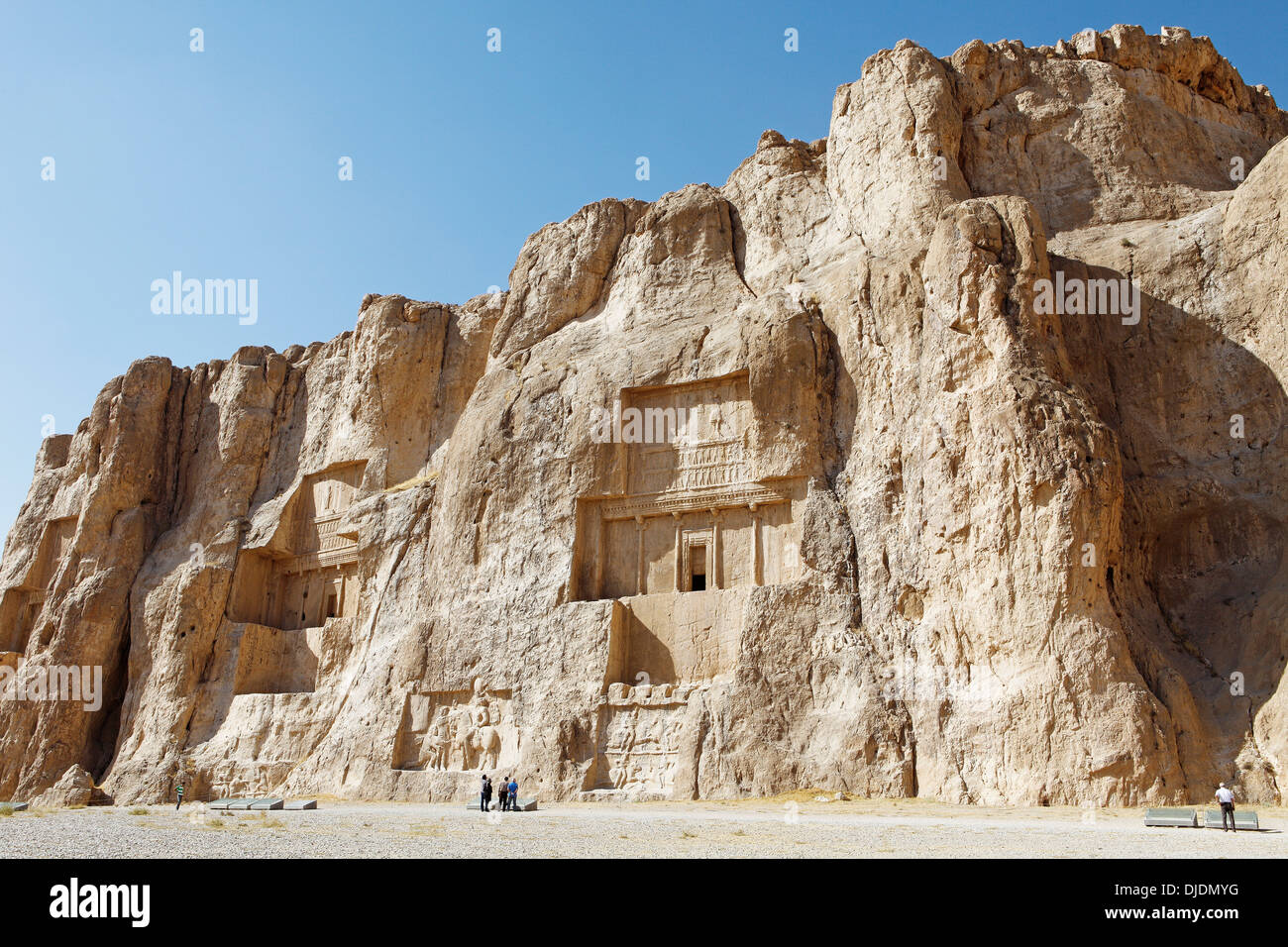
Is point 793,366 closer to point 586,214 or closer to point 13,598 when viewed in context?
point 586,214

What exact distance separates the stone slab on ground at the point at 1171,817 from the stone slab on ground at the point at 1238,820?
20 centimetres

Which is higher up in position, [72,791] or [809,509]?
[809,509]

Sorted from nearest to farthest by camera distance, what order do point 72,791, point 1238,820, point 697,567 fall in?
point 1238,820, point 697,567, point 72,791

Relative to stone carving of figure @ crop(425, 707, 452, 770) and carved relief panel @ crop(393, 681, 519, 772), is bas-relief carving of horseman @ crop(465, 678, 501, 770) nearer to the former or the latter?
carved relief panel @ crop(393, 681, 519, 772)

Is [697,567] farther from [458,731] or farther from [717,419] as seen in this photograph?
[458,731]

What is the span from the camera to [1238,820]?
49.0ft

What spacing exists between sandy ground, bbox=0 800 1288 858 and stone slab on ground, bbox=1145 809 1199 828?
20cm

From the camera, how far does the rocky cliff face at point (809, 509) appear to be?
20.7 m

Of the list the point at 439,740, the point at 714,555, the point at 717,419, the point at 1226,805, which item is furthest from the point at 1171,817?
the point at 439,740

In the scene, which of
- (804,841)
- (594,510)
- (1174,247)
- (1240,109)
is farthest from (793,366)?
(1240,109)

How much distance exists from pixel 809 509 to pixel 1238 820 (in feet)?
38.8

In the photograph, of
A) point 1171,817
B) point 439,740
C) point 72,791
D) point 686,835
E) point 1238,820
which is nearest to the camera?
point 686,835

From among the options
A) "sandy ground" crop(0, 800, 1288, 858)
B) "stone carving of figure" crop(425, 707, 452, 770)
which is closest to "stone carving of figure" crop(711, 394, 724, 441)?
"stone carving of figure" crop(425, 707, 452, 770)

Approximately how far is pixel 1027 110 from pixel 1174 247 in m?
6.98
